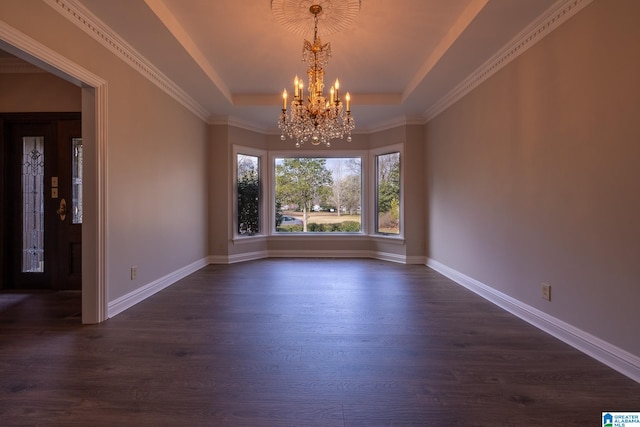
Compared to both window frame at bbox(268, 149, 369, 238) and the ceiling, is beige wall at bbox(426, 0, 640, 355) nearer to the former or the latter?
the ceiling

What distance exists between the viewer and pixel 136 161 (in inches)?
127

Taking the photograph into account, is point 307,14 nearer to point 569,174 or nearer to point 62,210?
point 569,174

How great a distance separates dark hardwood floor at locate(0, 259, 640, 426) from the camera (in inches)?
60.5

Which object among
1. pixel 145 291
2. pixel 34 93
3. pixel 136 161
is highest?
pixel 34 93

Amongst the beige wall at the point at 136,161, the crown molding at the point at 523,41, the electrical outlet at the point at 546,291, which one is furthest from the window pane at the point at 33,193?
the electrical outlet at the point at 546,291

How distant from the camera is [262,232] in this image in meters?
6.17

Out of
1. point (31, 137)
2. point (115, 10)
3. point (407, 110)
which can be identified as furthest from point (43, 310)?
point (407, 110)

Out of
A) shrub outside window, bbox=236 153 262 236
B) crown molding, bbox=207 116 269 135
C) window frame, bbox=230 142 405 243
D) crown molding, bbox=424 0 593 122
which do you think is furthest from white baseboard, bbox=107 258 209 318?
crown molding, bbox=424 0 593 122

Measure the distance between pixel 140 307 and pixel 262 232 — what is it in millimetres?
3204

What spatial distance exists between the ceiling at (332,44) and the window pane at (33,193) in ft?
6.40

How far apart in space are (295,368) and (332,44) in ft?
10.7

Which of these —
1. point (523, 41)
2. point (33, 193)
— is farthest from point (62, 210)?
point (523, 41)

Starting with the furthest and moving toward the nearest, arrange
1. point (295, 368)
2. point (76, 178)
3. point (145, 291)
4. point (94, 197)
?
point (76, 178) < point (145, 291) < point (94, 197) < point (295, 368)

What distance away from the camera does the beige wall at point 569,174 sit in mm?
1886
